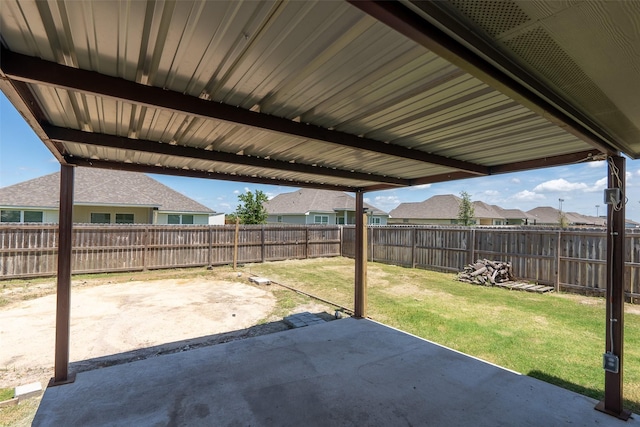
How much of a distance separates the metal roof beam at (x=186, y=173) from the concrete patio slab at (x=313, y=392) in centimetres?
242

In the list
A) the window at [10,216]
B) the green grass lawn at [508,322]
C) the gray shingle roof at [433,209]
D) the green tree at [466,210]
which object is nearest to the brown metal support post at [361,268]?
the green grass lawn at [508,322]

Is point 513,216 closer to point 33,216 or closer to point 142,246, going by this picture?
point 142,246

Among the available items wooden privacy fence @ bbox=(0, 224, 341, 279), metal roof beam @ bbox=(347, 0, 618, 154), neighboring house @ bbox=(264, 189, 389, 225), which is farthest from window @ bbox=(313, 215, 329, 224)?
metal roof beam @ bbox=(347, 0, 618, 154)

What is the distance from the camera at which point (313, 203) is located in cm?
2341

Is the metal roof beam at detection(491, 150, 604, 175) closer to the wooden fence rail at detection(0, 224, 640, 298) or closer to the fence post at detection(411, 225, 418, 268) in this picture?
the wooden fence rail at detection(0, 224, 640, 298)

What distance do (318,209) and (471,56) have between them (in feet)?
71.0

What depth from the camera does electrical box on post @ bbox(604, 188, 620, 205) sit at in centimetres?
278

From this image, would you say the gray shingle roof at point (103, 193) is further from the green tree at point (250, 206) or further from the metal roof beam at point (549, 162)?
the metal roof beam at point (549, 162)

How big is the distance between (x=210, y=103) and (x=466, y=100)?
1.77 m

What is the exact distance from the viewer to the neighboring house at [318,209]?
2311 centimetres

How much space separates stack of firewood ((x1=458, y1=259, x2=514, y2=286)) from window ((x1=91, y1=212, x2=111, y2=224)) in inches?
557

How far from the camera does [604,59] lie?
4.70ft

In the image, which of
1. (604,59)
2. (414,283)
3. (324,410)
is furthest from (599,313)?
(604,59)

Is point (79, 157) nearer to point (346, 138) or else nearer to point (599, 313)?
point (346, 138)
